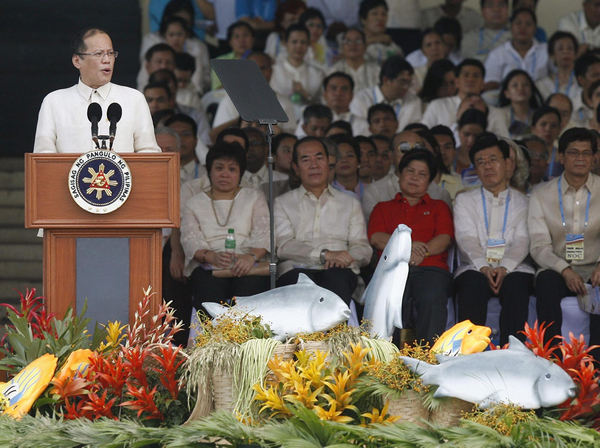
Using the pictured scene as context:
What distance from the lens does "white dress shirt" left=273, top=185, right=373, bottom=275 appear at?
550 cm

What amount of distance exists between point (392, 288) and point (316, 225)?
1.99m

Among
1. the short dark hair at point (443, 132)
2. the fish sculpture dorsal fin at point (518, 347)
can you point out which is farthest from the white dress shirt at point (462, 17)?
the fish sculpture dorsal fin at point (518, 347)

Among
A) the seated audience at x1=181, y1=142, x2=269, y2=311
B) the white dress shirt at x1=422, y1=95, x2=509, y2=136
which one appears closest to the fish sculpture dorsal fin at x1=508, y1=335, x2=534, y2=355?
the seated audience at x1=181, y1=142, x2=269, y2=311

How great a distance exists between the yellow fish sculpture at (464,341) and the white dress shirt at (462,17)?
549cm

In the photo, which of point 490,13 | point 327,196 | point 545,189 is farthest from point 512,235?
point 490,13

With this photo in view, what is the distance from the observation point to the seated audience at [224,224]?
534 centimetres

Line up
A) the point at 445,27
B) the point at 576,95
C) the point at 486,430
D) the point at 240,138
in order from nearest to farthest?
the point at 486,430 < the point at 240,138 < the point at 576,95 < the point at 445,27

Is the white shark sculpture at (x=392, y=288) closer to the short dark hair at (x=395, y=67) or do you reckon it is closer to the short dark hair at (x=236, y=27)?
the short dark hair at (x=395, y=67)

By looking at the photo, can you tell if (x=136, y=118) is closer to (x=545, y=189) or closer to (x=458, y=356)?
(x=458, y=356)

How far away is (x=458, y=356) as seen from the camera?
3273 millimetres

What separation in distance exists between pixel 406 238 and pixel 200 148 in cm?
372

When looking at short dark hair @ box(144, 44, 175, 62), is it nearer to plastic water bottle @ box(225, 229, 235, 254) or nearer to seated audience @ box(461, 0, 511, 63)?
plastic water bottle @ box(225, 229, 235, 254)

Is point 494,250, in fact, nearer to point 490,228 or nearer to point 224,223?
point 490,228

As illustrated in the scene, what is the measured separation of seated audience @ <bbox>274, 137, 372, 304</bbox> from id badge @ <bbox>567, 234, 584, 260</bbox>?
1162mm
